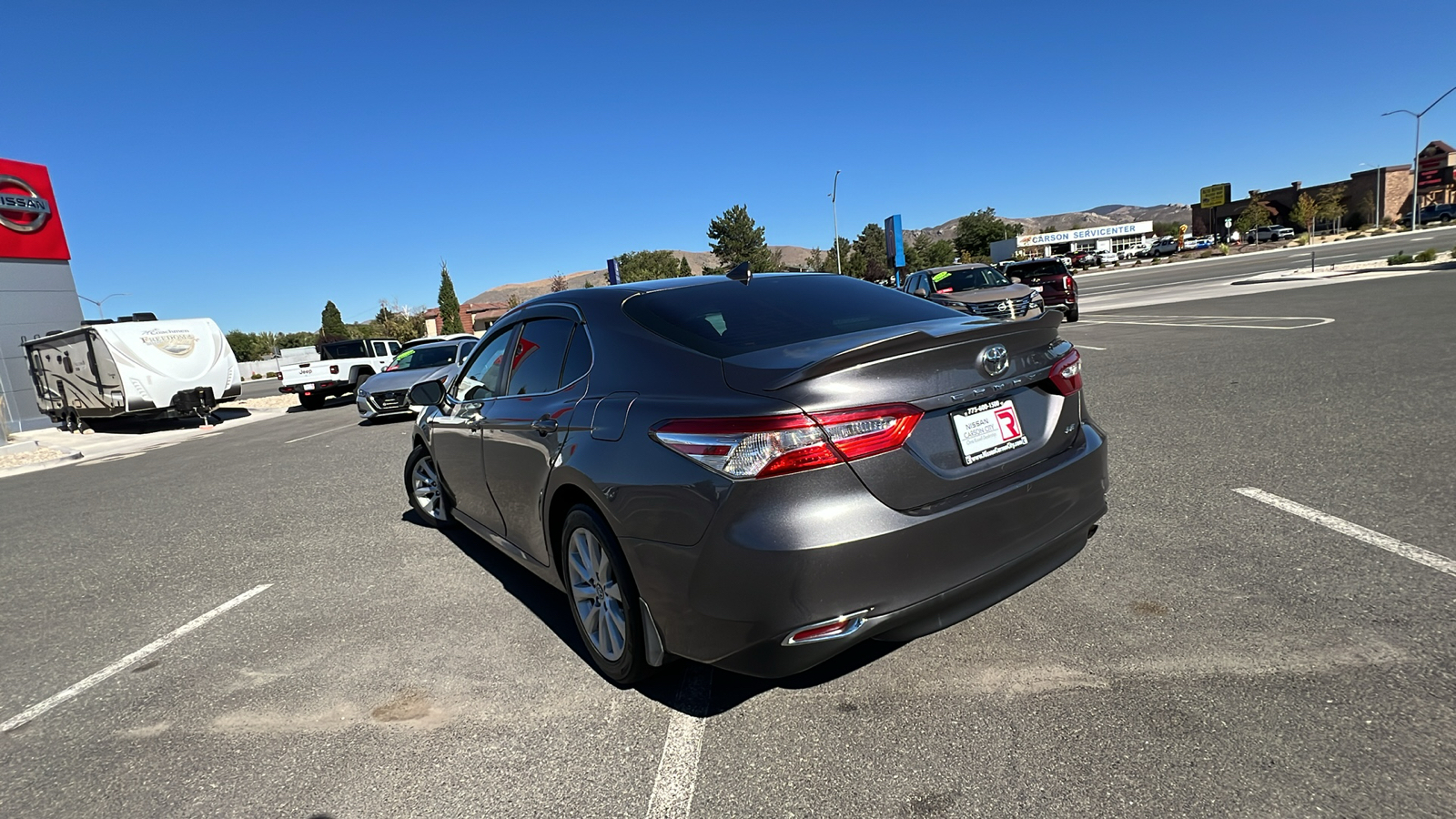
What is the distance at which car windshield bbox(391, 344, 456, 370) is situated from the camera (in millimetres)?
15133

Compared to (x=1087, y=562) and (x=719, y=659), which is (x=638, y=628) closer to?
(x=719, y=659)

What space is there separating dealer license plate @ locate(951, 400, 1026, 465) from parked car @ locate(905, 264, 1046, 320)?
10.5m

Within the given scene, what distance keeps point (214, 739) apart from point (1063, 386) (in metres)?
3.75

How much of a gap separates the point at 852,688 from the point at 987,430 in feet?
3.77

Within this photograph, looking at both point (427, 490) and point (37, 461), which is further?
point (37, 461)

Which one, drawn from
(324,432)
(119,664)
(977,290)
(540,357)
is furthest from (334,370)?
(540,357)

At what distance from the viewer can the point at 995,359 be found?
273 centimetres

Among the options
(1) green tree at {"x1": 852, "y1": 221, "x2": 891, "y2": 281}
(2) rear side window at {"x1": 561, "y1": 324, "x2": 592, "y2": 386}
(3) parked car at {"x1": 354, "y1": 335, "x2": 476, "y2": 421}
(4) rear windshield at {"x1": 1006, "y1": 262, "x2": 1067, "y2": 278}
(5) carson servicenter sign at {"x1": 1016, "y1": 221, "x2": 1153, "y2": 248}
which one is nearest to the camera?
(2) rear side window at {"x1": 561, "y1": 324, "x2": 592, "y2": 386}

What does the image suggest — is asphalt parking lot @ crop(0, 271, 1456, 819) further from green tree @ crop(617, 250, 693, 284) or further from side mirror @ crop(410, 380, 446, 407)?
green tree @ crop(617, 250, 693, 284)

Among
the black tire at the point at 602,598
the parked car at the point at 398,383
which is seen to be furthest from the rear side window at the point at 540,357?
the parked car at the point at 398,383

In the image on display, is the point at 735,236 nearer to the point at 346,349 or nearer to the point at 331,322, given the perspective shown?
the point at 331,322

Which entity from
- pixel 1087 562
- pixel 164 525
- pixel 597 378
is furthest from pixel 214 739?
pixel 164 525

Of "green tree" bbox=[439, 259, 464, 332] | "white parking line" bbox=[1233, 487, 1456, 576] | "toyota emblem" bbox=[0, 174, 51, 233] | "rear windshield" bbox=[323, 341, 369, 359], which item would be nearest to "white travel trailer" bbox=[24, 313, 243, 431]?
"rear windshield" bbox=[323, 341, 369, 359]

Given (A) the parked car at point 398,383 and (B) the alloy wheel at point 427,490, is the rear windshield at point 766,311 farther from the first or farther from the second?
(A) the parked car at point 398,383
